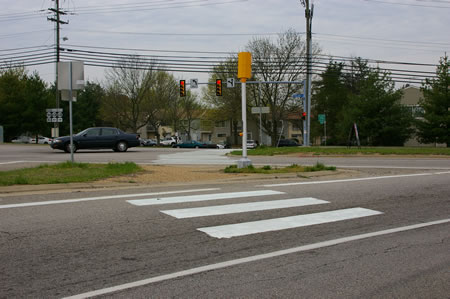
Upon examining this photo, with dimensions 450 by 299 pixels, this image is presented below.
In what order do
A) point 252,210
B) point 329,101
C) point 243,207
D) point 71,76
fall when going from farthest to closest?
point 329,101
point 71,76
point 243,207
point 252,210

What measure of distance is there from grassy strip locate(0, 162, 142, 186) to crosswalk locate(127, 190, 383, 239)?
2659 millimetres

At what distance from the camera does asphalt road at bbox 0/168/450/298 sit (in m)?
3.80

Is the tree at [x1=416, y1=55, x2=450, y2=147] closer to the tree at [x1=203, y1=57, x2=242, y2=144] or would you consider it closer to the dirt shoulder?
the tree at [x1=203, y1=57, x2=242, y2=144]

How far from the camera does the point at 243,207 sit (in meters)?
7.08

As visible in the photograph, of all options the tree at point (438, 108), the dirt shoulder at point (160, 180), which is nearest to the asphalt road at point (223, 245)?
the dirt shoulder at point (160, 180)

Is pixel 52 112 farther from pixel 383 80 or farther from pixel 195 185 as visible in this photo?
pixel 383 80

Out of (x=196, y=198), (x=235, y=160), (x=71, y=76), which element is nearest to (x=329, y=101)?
(x=235, y=160)

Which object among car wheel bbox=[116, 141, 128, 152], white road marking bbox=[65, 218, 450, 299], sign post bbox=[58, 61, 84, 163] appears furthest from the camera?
car wheel bbox=[116, 141, 128, 152]

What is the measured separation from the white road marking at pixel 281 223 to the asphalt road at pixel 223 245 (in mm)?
15

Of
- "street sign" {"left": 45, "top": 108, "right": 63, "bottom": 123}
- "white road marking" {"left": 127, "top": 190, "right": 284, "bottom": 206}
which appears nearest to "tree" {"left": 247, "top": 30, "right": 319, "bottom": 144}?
"street sign" {"left": 45, "top": 108, "right": 63, "bottom": 123}

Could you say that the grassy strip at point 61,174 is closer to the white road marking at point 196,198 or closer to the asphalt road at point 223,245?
the asphalt road at point 223,245

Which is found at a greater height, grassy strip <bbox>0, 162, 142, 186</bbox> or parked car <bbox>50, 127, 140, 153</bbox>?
parked car <bbox>50, 127, 140, 153</bbox>

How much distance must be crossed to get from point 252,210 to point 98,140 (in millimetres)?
20153

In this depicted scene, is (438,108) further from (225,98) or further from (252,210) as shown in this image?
(252,210)
